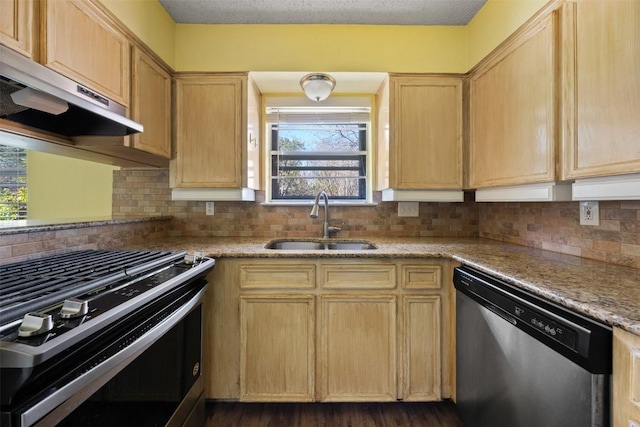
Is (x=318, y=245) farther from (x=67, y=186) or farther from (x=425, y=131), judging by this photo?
(x=67, y=186)

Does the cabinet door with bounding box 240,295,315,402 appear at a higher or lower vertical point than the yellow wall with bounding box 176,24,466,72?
lower

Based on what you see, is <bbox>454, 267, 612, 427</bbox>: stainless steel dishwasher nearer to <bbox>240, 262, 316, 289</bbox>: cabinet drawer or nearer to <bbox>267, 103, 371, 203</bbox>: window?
<bbox>240, 262, 316, 289</bbox>: cabinet drawer

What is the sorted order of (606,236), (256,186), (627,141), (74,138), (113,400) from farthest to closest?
(256,186) < (74,138) < (606,236) < (627,141) < (113,400)

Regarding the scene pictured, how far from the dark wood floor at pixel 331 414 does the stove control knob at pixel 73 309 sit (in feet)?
3.88

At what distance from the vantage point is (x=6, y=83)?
2.94 ft

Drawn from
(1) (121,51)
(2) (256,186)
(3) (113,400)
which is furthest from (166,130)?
(3) (113,400)

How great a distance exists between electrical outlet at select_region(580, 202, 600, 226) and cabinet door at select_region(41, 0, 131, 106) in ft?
7.94

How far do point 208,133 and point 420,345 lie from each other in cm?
187

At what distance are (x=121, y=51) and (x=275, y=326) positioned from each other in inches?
66.9

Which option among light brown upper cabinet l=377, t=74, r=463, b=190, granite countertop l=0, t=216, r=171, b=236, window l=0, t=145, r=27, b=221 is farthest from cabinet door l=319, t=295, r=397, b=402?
window l=0, t=145, r=27, b=221

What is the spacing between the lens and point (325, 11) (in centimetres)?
187

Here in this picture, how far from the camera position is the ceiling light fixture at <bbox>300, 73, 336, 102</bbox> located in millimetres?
1924

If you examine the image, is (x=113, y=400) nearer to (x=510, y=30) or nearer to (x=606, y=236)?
(x=606, y=236)

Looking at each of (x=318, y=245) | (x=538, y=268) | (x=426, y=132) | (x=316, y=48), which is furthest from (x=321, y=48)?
(x=538, y=268)
